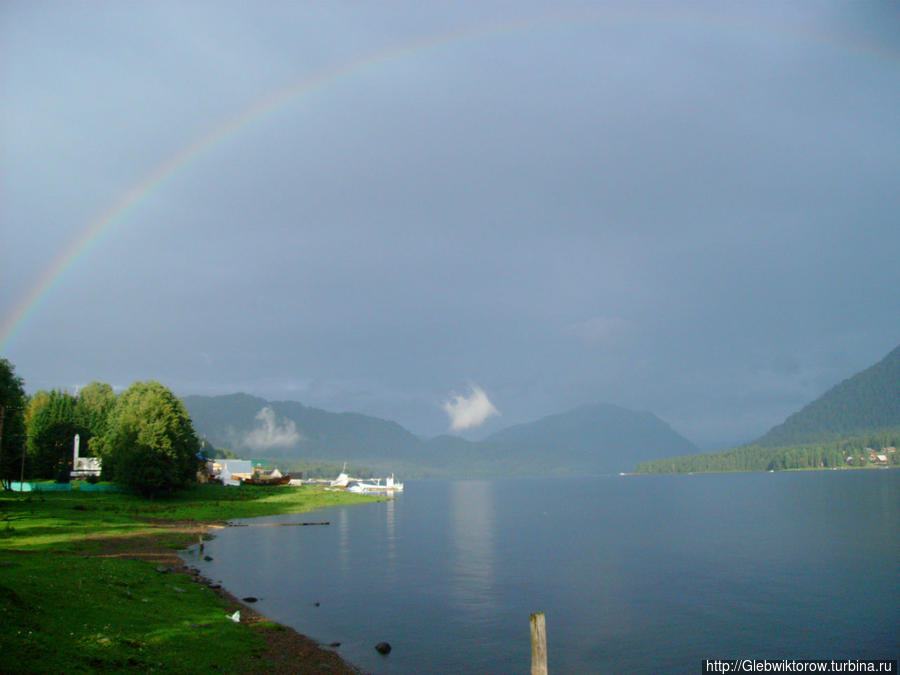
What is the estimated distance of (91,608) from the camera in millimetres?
30078

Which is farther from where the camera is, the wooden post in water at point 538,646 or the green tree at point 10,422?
the green tree at point 10,422

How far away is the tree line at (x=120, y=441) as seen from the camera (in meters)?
110

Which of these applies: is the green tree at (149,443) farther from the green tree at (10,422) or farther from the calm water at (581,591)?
the calm water at (581,591)

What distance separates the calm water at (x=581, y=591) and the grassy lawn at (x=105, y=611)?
6.15 m

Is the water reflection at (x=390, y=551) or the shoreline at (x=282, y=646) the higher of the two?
the shoreline at (x=282, y=646)

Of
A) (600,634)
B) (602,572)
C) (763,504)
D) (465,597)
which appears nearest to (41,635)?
(600,634)

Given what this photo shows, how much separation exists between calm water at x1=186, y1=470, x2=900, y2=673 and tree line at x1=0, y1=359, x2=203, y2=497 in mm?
31050

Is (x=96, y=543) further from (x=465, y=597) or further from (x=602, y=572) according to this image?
(x=602, y=572)

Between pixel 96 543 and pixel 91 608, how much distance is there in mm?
35762

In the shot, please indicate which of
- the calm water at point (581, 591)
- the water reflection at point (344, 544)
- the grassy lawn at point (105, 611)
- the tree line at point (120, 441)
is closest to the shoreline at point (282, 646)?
the grassy lawn at point (105, 611)

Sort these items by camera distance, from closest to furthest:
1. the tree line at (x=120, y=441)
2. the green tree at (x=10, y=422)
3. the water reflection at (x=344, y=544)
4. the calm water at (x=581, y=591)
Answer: the calm water at (x=581, y=591), the water reflection at (x=344, y=544), the green tree at (x=10, y=422), the tree line at (x=120, y=441)

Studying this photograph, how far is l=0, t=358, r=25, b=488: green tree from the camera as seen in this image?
91.4m

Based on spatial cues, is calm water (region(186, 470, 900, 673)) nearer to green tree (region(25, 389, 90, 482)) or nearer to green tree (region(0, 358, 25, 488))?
green tree (region(0, 358, 25, 488))

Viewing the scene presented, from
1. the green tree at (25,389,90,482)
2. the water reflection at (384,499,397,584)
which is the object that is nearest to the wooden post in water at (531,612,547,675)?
the water reflection at (384,499,397,584)
